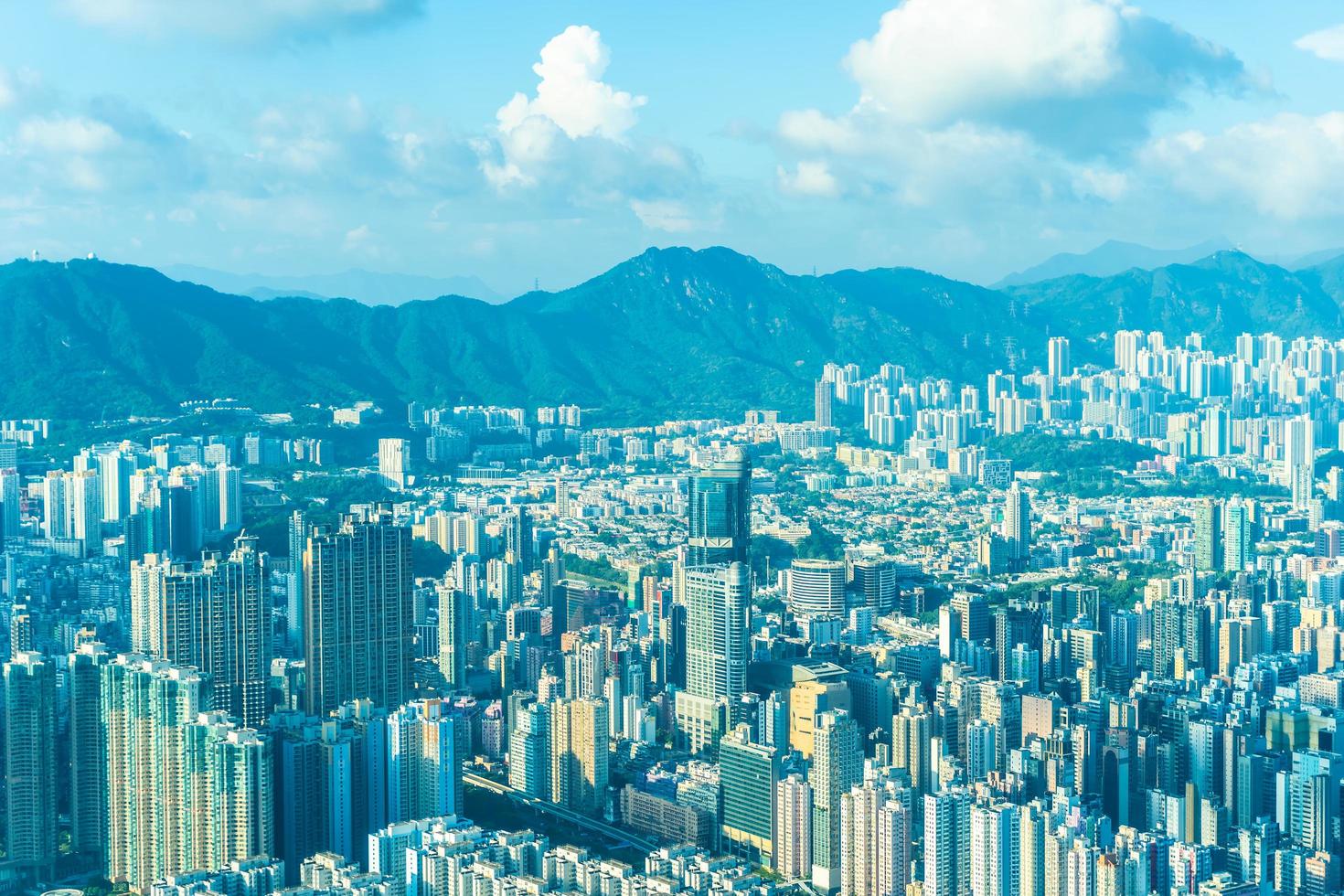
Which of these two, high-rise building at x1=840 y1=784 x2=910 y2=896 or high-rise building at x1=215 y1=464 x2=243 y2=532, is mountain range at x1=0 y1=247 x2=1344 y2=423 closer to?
high-rise building at x1=215 y1=464 x2=243 y2=532

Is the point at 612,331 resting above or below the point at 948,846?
above

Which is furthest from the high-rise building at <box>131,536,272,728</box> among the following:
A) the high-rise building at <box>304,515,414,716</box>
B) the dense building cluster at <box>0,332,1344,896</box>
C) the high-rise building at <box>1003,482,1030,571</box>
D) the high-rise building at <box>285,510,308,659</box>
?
the high-rise building at <box>1003,482,1030,571</box>

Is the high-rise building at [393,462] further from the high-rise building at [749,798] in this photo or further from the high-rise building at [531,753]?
the high-rise building at [749,798]

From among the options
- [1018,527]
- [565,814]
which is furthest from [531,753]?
[1018,527]

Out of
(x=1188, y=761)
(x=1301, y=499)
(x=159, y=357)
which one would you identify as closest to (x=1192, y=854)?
(x=1188, y=761)

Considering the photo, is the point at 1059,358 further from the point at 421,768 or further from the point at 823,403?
the point at 421,768

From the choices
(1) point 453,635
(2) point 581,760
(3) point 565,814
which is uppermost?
(1) point 453,635
